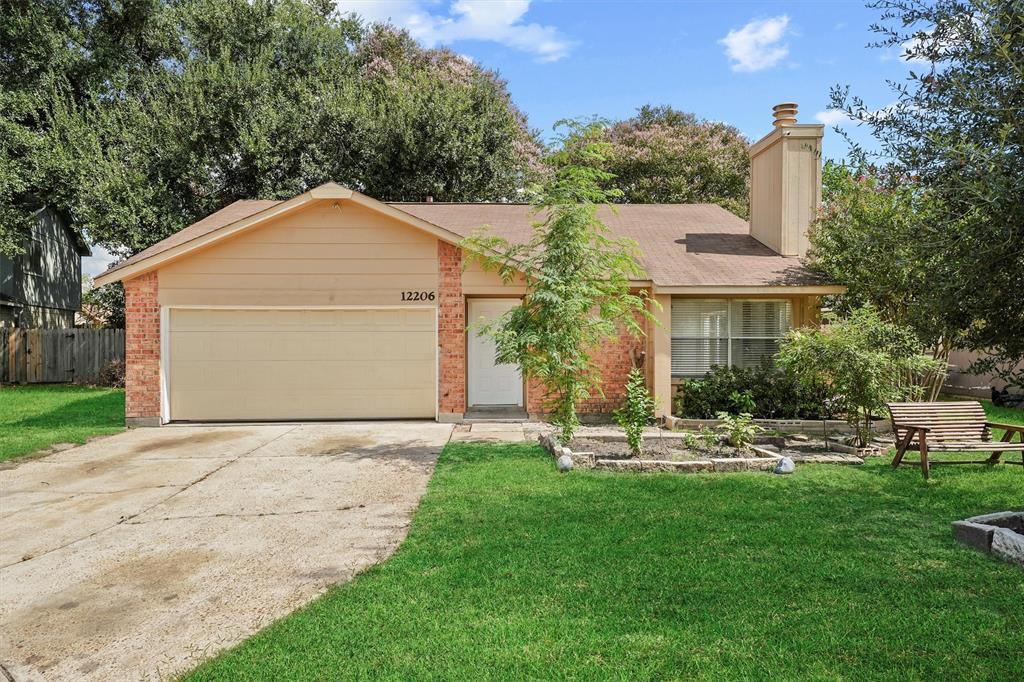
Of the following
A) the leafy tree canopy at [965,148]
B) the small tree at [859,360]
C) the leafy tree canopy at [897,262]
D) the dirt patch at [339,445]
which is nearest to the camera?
the leafy tree canopy at [965,148]

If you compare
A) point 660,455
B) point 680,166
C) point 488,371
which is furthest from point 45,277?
point 680,166

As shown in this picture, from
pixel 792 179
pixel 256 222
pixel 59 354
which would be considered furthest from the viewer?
pixel 59 354

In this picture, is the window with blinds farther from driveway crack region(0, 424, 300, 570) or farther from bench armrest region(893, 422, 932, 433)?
driveway crack region(0, 424, 300, 570)

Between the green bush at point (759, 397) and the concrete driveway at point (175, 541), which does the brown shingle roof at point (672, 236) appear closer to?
the green bush at point (759, 397)

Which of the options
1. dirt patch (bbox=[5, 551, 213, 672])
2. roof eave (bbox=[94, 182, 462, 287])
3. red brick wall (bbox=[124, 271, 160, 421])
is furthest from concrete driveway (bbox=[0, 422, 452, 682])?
roof eave (bbox=[94, 182, 462, 287])

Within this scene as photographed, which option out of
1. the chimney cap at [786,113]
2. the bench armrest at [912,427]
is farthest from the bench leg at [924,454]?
the chimney cap at [786,113]

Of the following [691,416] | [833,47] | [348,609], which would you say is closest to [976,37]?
[833,47]

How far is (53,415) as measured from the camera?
41.7 ft

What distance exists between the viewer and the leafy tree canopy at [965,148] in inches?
161

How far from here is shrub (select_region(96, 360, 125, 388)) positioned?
61.5ft

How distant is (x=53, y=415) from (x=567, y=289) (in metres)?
11.3

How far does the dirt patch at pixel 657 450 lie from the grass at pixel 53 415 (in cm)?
789

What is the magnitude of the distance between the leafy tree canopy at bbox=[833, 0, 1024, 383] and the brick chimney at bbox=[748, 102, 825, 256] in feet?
26.2

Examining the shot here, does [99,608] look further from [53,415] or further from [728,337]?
[53,415]
